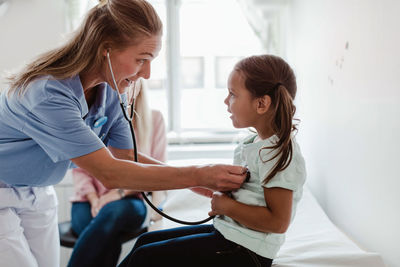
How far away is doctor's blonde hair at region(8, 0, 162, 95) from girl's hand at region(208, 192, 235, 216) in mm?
482

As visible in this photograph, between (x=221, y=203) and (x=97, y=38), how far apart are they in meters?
0.56

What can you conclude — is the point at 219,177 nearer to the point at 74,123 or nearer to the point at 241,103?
the point at 241,103

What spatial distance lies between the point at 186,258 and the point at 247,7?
180cm

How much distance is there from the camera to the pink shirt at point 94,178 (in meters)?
2.17

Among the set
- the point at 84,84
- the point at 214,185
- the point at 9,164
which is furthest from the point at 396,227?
the point at 9,164

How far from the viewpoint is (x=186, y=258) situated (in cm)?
113

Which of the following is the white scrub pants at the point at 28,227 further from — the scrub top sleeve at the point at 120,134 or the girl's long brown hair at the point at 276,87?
the girl's long brown hair at the point at 276,87

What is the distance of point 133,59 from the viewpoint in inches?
45.5

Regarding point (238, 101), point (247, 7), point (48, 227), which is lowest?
point (48, 227)

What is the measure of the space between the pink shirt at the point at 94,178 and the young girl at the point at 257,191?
3.45 ft

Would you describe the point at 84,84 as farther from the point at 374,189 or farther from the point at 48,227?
the point at 374,189

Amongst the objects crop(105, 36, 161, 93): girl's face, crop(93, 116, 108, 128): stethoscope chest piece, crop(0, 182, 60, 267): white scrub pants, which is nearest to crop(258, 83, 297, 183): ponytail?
crop(105, 36, 161, 93): girl's face

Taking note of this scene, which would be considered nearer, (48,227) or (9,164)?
(9,164)

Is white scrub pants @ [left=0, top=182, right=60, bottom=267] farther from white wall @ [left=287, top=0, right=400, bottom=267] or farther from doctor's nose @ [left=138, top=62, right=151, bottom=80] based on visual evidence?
white wall @ [left=287, top=0, right=400, bottom=267]
